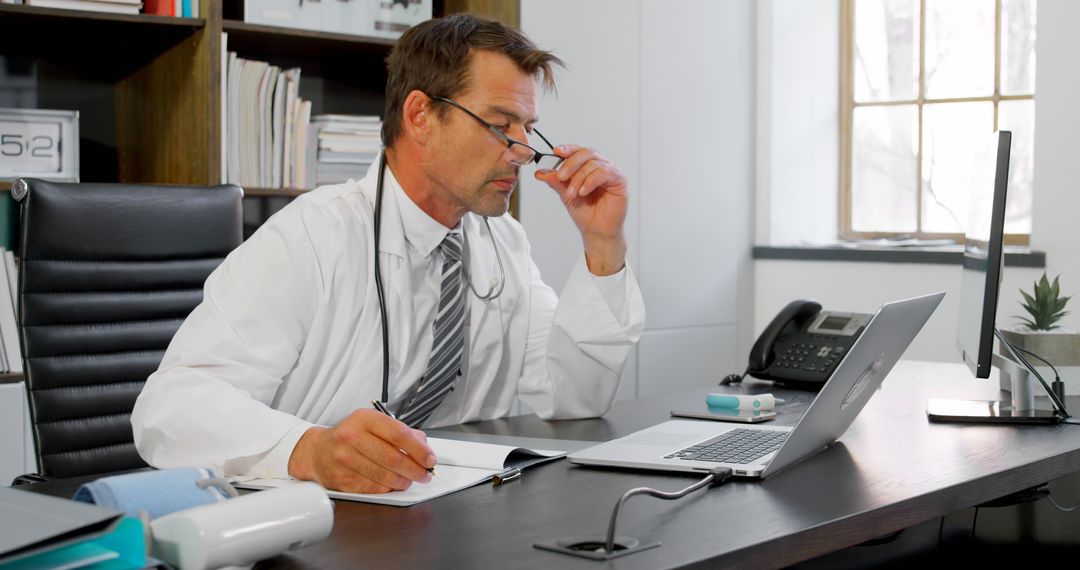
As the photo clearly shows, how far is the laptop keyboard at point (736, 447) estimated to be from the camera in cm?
147

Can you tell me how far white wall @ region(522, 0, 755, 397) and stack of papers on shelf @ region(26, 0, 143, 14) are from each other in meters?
1.15

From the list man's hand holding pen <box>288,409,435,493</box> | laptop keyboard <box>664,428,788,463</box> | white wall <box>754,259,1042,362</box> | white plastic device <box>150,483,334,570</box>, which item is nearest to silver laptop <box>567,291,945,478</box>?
laptop keyboard <box>664,428,788,463</box>

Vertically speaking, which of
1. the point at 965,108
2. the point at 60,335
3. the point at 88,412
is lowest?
the point at 88,412

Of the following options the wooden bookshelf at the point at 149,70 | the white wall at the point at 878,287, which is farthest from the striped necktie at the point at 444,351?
the white wall at the point at 878,287

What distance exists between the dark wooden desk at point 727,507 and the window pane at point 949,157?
2.38 m

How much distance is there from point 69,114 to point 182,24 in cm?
36

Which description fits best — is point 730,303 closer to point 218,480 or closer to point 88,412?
point 88,412

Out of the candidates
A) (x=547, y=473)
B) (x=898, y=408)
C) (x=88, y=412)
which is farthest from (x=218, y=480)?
(x=898, y=408)

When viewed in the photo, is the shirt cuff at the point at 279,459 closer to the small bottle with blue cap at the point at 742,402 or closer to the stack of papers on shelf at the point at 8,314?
the small bottle with blue cap at the point at 742,402

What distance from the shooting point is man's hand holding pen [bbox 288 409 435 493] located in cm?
129

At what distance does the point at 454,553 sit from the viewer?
106 centimetres

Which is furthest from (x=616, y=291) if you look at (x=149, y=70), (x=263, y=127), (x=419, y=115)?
(x=149, y=70)

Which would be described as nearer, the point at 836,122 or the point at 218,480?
the point at 218,480

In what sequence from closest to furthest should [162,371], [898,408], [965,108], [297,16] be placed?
[162,371] → [898,408] → [297,16] → [965,108]
